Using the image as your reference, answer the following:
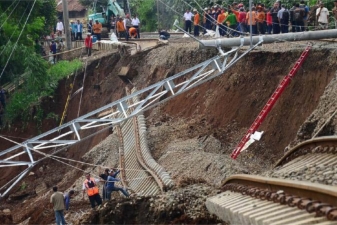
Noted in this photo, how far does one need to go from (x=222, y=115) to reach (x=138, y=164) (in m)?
3.62

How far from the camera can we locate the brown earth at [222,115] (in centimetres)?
2452

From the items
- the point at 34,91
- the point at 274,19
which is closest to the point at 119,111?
the point at 274,19

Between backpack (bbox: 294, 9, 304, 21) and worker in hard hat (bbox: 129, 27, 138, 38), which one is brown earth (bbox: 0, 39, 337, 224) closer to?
backpack (bbox: 294, 9, 304, 21)

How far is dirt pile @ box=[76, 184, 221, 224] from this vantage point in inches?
619

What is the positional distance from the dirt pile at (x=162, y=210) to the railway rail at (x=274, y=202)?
1.30 ft

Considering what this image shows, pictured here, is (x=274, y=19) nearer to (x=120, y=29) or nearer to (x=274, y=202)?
(x=120, y=29)

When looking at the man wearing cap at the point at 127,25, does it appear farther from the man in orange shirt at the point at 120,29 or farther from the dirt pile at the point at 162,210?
the dirt pile at the point at 162,210

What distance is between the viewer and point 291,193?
42.4 feet

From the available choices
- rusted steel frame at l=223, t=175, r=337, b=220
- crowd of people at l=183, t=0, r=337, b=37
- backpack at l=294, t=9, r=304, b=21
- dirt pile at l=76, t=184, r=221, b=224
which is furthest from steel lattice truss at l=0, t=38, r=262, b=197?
rusted steel frame at l=223, t=175, r=337, b=220

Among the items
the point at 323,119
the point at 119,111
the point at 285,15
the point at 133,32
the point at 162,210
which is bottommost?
the point at 133,32

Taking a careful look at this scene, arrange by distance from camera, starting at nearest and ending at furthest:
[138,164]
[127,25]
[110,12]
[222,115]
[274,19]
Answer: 1. [138,164]
2. [222,115]
3. [274,19]
4. [127,25]
5. [110,12]

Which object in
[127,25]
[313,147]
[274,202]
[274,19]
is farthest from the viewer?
[127,25]

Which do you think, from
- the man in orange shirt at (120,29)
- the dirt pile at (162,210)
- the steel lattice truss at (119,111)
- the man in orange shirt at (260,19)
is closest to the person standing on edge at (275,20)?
the man in orange shirt at (260,19)

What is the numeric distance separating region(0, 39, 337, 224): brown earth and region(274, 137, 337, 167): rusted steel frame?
2770mm
